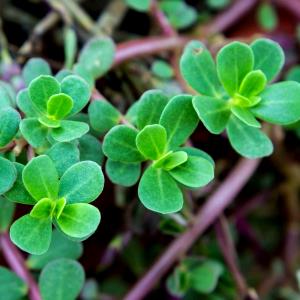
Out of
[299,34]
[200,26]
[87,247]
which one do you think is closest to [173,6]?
[200,26]

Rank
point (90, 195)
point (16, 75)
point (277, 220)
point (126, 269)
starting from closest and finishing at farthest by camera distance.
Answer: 1. point (90, 195)
2. point (16, 75)
3. point (126, 269)
4. point (277, 220)

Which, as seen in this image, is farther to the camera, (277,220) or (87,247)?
(277,220)

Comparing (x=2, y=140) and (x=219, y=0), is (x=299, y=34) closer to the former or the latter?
(x=219, y=0)

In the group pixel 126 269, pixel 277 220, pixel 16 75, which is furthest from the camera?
pixel 277 220

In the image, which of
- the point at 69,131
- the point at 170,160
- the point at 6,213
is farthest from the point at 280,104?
the point at 6,213

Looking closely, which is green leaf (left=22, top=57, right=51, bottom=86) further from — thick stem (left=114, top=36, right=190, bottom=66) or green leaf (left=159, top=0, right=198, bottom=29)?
green leaf (left=159, top=0, right=198, bottom=29)

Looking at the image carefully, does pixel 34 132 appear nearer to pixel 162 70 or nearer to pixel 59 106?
pixel 59 106
